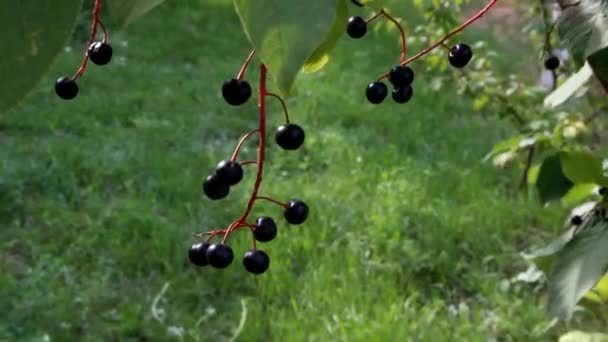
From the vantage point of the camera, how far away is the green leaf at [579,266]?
2.82 feet

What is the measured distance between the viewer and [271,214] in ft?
9.36

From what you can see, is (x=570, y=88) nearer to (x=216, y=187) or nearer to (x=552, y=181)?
(x=552, y=181)

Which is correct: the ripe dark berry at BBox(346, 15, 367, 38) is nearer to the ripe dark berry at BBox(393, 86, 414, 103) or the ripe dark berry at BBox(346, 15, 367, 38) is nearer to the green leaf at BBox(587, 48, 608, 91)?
the ripe dark berry at BBox(393, 86, 414, 103)

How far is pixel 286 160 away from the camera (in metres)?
3.31

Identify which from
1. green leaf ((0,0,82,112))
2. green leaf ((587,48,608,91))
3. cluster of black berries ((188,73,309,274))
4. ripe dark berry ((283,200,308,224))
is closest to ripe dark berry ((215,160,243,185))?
cluster of black berries ((188,73,309,274))

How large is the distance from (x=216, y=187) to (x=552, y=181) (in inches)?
24.9

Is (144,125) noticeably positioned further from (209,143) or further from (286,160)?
(286,160)

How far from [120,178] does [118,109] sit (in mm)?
693

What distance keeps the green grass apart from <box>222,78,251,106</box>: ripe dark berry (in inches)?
58.4

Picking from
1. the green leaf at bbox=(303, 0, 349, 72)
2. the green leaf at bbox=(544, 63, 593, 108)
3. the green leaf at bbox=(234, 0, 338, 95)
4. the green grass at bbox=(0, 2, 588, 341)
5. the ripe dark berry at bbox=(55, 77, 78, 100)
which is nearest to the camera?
the green leaf at bbox=(234, 0, 338, 95)

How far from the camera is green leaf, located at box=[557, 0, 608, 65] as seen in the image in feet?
2.02

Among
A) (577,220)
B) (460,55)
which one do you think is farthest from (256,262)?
(577,220)

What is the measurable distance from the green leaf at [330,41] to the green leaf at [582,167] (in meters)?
0.54

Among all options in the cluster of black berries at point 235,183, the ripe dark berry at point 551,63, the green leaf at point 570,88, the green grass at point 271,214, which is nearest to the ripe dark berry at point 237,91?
the cluster of black berries at point 235,183
